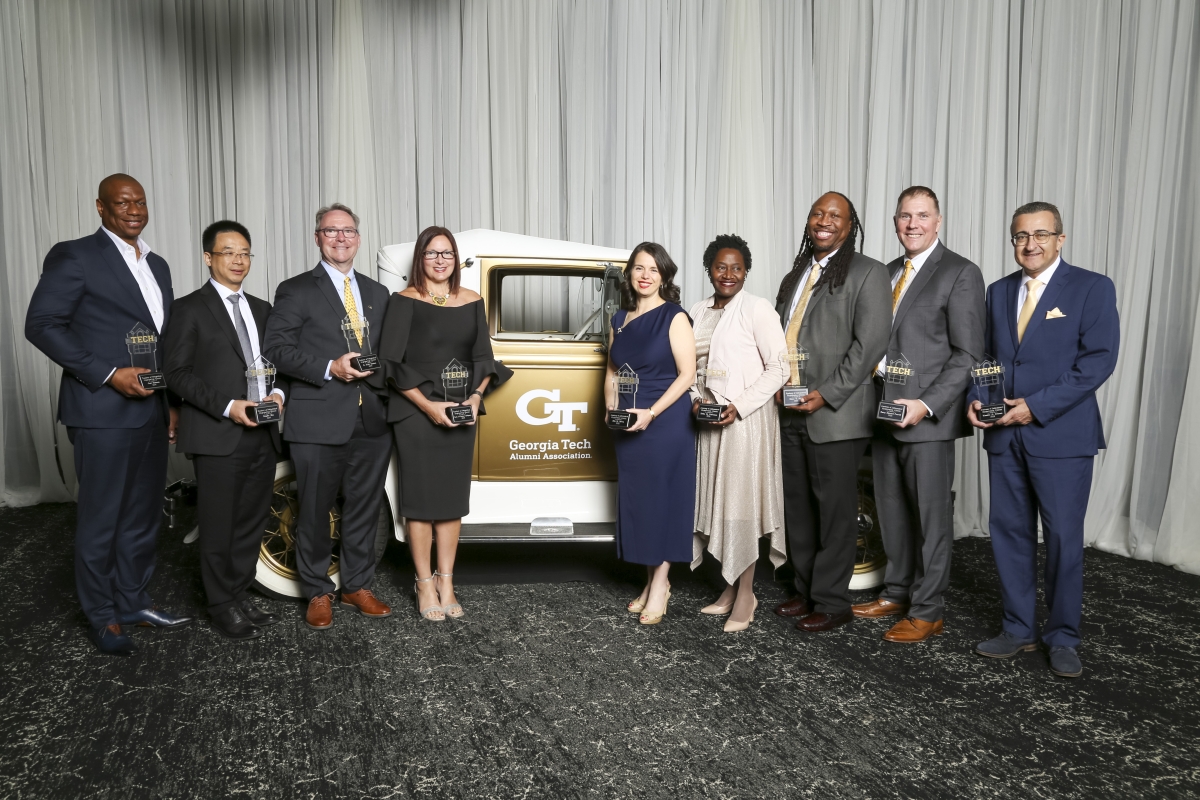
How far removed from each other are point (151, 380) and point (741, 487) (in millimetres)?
2447

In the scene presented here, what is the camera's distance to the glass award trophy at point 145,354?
3.05 m

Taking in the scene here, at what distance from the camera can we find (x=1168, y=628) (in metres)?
3.60

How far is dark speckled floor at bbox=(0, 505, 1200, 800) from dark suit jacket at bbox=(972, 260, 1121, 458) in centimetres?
93

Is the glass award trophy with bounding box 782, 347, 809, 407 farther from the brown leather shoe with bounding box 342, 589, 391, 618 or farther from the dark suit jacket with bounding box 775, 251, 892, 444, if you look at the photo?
the brown leather shoe with bounding box 342, 589, 391, 618

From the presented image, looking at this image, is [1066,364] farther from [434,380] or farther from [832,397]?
[434,380]

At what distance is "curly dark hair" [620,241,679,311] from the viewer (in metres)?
3.40

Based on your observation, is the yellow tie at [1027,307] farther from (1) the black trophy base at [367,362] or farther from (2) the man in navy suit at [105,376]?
(2) the man in navy suit at [105,376]

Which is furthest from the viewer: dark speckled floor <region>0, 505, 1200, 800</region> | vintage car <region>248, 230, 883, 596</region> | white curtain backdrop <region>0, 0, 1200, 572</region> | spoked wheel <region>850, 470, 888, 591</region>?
white curtain backdrop <region>0, 0, 1200, 572</region>

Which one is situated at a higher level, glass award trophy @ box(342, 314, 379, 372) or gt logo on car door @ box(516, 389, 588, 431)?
glass award trophy @ box(342, 314, 379, 372)

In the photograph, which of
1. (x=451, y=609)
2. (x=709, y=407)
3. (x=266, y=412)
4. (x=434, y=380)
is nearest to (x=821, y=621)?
(x=709, y=407)

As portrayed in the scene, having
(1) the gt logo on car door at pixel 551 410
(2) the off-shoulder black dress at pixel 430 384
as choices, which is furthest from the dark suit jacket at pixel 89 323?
(1) the gt logo on car door at pixel 551 410

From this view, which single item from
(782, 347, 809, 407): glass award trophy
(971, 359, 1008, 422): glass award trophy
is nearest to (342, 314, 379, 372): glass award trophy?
(782, 347, 809, 407): glass award trophy

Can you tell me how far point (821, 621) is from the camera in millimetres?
3467

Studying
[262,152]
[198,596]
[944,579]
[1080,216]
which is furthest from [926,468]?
[262,152]
